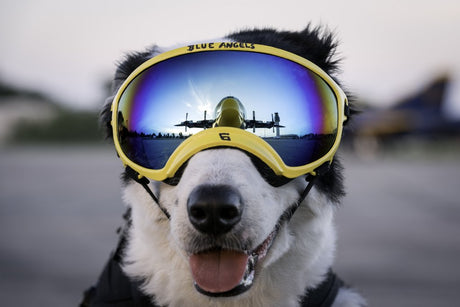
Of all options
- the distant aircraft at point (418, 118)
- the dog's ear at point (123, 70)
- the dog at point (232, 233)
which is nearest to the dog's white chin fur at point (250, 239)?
the dog at point (232, 233)

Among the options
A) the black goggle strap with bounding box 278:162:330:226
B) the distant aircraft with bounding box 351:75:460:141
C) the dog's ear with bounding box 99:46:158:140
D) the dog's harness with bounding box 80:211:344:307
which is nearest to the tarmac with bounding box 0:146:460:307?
the black goggle strap with bounding box 278:162:330:226

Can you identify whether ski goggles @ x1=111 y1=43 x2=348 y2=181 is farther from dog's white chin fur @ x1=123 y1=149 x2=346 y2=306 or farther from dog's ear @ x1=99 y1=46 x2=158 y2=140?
dog's ear @ x1=99 y1=46 x2=158 y2=140

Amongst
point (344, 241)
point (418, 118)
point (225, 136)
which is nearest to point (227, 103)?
point (225, 136)

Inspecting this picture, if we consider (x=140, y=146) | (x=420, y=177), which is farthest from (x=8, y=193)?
(x=420, y=177)

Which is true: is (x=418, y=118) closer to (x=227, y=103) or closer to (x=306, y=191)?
(x=306, y=191)

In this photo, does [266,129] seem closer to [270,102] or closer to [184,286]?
[270,102]

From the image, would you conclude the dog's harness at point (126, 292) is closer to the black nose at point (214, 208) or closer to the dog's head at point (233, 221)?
the dog's head at point (233, 221)
